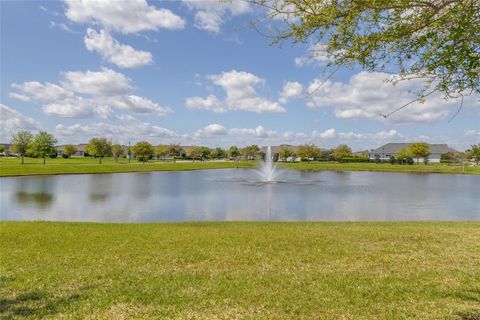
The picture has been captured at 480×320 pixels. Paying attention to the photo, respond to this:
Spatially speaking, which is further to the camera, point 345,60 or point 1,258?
point 1,258

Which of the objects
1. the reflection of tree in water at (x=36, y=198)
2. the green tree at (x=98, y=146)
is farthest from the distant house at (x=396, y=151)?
the reflection of tree in water at (x=36, y=198)

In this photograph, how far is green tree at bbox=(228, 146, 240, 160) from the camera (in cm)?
14482

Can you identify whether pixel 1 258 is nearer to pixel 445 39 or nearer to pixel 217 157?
pixel 445 39

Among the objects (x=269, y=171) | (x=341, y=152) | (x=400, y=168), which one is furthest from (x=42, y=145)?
(x=341, y=152)

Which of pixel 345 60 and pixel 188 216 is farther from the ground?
pixel 345 60

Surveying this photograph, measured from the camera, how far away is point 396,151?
145 metres

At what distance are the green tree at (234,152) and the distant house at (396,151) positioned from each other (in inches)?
2144

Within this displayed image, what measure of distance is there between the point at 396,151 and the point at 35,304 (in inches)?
6157

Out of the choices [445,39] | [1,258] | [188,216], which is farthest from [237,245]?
[188,216]

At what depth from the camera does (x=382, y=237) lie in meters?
10.4

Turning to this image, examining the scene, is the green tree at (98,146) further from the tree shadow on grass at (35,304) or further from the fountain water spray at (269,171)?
the tree shadow on grass at (35,304)

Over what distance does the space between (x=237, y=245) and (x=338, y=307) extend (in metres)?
4.43

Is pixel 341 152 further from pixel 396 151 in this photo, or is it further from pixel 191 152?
pixel 191 152

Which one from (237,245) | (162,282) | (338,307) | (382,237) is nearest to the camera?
(338,307)
